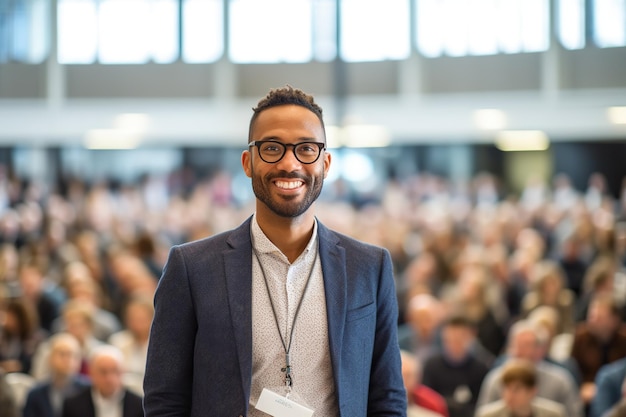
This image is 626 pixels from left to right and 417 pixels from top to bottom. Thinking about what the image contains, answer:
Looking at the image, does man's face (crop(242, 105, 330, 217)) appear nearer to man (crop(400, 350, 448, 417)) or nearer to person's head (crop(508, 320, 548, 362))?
man (crop(400, 350, 448, 417))

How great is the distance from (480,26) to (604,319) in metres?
11.5

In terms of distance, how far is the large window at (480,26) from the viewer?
1661cm

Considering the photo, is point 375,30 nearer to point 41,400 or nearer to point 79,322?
point 79,322

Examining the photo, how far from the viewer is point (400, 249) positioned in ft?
37.0

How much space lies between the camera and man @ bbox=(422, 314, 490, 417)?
633 cm

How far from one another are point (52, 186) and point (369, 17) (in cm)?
761

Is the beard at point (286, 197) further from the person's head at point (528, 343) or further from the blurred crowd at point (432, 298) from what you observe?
the person's head at point (528, 343)

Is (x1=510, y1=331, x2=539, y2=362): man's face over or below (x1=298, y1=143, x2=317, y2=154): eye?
below

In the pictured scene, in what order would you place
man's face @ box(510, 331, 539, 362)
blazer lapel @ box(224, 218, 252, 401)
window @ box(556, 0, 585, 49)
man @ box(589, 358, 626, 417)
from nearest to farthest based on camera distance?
blazer lapel @ box(224, 218, 252, 401) → man @ box(589, 358, 626, 417) → man's face @ box(510, 331, 539, 362) → window @ box(556, 0, 585, 49)

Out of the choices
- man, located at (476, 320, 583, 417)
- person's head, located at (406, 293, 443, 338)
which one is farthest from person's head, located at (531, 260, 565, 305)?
man, located at (476, 320, 583, 417)

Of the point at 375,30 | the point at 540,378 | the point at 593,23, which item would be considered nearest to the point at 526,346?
the point at 540,378

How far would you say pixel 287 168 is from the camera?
1.81 m

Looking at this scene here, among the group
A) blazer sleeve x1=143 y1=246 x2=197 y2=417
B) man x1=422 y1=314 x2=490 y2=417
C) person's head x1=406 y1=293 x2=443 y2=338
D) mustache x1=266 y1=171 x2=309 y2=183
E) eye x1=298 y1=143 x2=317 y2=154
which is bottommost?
man x1=422 y1=314 x2=490 y2=417

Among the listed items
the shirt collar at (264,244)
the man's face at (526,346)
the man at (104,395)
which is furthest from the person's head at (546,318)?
the shirt collar at (264,244)
